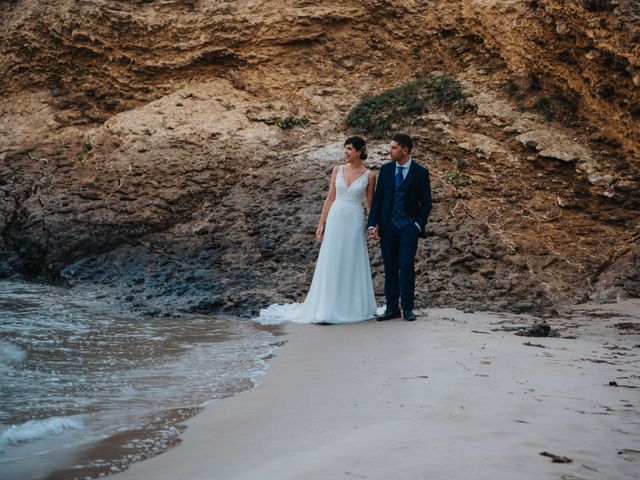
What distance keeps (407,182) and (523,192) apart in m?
4.23

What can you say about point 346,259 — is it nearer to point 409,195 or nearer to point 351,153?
point 409,195

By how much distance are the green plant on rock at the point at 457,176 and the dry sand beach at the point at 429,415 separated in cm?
507

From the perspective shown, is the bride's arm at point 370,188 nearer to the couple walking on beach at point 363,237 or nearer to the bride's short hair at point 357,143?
the couple walking on beach at point 363,237

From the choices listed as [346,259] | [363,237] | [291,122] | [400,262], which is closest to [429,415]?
[400,262]

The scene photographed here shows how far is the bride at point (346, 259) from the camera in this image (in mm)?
7543

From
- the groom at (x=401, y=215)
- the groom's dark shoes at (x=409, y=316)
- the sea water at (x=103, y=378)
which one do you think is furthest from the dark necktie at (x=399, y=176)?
the sea water at (x=103, y=378)

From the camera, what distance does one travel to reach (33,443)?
12.3ft

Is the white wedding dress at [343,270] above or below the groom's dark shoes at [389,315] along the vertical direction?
above

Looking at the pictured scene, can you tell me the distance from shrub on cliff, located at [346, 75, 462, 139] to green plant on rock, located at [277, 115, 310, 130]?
833mm

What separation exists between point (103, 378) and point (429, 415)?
2740 mm

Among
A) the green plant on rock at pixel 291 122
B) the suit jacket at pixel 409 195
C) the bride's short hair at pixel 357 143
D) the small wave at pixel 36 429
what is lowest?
the small wave at pixel 36 429

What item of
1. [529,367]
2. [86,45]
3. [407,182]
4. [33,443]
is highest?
[86,45]

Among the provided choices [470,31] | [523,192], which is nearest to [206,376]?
[523,192]

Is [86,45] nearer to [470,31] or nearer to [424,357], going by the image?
[470,31]
